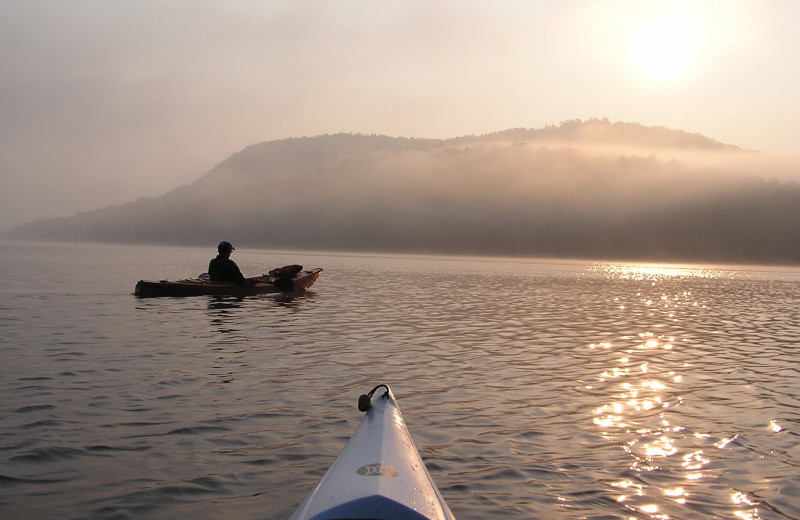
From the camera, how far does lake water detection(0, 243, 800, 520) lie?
283 inches

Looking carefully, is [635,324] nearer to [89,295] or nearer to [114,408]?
[114,408]

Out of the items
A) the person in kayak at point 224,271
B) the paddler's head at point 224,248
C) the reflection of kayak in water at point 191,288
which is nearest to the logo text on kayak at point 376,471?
the paddler's head at point 224,248

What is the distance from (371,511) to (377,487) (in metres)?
0.34

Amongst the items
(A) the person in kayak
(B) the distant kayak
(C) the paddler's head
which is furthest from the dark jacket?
(B) the distant kayak

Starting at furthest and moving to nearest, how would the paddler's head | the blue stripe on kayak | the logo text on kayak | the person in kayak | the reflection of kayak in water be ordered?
the person in kayak < the reflection of kayak in water < the paddler's head < the logo text on kayak < the blue stripe on kayak

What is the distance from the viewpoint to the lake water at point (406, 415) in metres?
7.18

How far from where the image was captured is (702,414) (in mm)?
11133

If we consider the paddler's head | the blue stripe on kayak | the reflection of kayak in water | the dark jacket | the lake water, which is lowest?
the lake water

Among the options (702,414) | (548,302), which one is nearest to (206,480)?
(702,414)

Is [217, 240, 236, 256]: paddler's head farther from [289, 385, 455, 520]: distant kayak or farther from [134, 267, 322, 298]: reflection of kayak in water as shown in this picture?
[289, 385, 455, 520]: distant kayak

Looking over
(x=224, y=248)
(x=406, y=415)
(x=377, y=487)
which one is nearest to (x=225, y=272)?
(x=224, y=248)

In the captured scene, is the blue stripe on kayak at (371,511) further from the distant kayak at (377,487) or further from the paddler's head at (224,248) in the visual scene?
the paddler's head at (224,248)

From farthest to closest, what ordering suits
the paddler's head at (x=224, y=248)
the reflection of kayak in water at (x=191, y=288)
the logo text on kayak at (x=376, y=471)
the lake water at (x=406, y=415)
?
the reflection of kayak in water at (x=191, y=288) → the paddler's head at (x=224, y=248) → the lake water at (x=406, y=415) → the logo text on kayak at (x=376, y=471)

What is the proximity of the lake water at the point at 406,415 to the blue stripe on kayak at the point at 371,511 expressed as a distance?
1.81m
